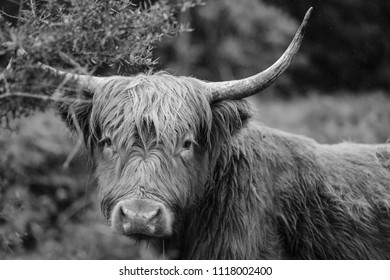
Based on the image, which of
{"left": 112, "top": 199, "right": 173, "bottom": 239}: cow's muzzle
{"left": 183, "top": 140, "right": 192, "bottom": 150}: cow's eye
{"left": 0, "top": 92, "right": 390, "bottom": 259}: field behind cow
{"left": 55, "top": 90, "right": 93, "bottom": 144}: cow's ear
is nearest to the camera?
{"left": 112, "top": 199, "right": 173, "bottom": 239}: cow's muzzle

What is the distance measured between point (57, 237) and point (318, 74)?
5.88 metres

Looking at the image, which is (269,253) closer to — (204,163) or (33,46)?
(204,163)

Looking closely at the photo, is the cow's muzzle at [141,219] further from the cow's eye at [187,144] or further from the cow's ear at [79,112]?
the cow's ear at [79,112]

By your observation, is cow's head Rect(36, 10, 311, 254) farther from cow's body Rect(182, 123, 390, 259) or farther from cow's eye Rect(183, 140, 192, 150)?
cow's body Rect(182, 123, 390, 259)

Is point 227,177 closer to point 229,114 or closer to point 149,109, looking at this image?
point 229,114

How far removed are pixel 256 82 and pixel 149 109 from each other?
2.35ft

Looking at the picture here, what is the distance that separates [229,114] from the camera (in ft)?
15.5

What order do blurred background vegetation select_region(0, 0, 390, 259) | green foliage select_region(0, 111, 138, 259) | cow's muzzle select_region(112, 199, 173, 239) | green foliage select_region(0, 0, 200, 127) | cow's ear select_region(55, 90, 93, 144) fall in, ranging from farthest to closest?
blurred background vegetation select_region(0, 0, 390, 259)
green foliage select_region(0, 111, 138, 259)
cow's ear select_region(55, 90, 93, 144)
cow's muzzle select_region(112, 199, 173, 239)
green foliage select_region(0, 0, 200, 127)

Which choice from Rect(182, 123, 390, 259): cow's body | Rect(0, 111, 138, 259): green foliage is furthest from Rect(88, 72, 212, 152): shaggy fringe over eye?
Rect(0, 111, 138, 259): green foliage

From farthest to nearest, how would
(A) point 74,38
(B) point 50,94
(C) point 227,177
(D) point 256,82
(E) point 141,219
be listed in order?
1. (C) point 227,177
2. (D) point 256,82
3. (B) point 50,94
4. (E) point 141,219
5. (A) point 74,38

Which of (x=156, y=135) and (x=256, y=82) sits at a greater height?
(x=256, y=82)

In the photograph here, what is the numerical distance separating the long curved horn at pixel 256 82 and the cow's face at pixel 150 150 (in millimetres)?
157

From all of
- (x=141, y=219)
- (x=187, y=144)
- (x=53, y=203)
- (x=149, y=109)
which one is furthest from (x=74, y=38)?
(x=53, y=203)

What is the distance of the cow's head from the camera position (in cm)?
414
